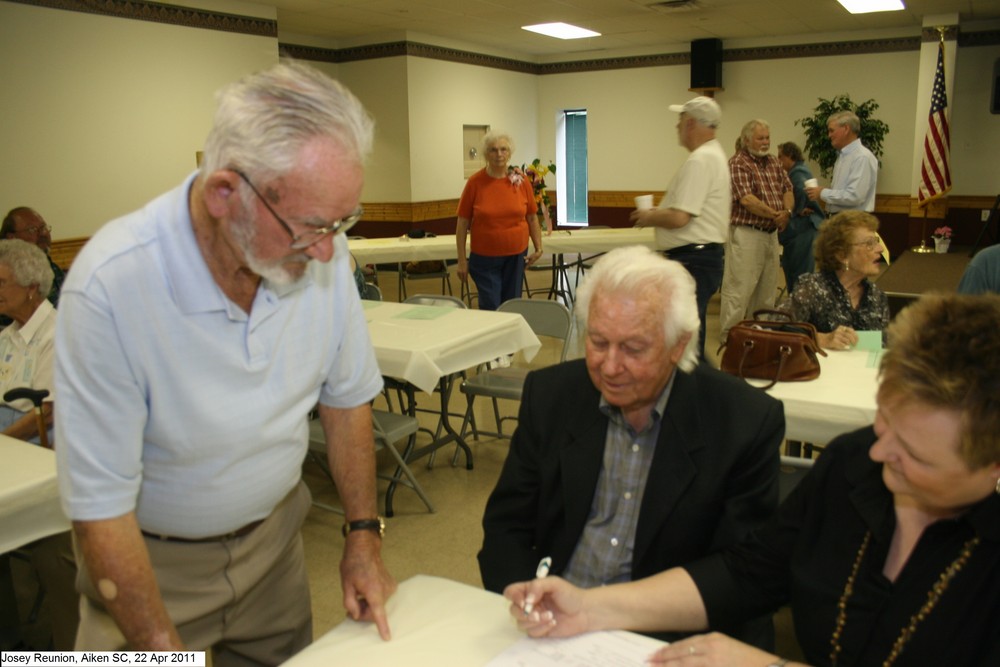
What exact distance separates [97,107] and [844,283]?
21.4 ft

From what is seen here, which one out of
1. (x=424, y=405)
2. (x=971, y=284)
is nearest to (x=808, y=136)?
(x=424, y=405)

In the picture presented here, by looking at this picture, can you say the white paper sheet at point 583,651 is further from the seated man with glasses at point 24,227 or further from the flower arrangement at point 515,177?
the flower arrangement at point 515,177

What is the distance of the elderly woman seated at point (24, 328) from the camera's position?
276 centimetres

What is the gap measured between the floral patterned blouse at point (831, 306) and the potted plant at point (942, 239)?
808 cm

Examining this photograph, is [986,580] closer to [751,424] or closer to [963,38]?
[751,424]

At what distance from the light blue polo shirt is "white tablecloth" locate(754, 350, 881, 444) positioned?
1824mm

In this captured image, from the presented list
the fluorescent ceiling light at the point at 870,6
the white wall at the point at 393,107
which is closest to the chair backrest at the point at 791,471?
the white wall at the point at 393,107

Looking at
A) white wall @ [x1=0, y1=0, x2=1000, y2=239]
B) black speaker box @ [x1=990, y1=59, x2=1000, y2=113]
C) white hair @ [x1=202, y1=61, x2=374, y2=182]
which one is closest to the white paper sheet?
white hair @ [x1=202, y1=61, x2=374, y2=182]

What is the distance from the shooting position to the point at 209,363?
1254mm

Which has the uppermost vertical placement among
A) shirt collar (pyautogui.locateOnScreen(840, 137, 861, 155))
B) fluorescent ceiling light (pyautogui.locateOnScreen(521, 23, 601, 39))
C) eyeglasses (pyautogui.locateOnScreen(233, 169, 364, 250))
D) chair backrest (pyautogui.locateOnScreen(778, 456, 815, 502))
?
fluorescent ceiling light (pyautogui.locateOnScreen(521, 23, 601, 39))

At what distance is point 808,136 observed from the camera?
38.0ft

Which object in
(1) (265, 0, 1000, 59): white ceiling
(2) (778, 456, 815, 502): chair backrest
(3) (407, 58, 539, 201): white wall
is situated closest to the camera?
(2) (778, 456, 815, 502): chair backrest

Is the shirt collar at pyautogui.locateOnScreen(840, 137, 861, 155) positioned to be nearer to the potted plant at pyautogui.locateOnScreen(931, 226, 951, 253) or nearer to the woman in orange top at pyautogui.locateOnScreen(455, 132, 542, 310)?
the woman in orange top at pyautogui.locateOnScreen(455, 132, 542, 310)

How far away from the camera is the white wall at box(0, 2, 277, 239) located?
6.49 m
